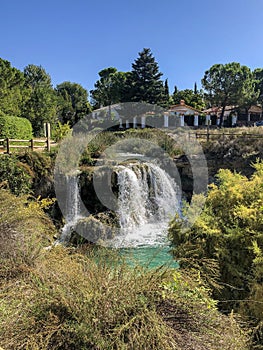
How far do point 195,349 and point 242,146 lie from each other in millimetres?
16714

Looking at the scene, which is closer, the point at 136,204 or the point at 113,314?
the point at 113,314

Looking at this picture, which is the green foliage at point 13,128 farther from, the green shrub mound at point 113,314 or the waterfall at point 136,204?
the green shrub mound at point 113,314

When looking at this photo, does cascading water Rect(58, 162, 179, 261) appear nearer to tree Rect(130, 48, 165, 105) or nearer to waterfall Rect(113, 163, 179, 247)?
waterfall Rect(113, 163, 179, 247)

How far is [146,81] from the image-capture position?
31219 mm

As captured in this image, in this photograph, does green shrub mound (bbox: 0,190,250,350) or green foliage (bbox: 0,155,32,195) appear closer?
green shrub mound (bbox: 0,190,250,350)

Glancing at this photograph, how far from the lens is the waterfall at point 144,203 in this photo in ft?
36.3

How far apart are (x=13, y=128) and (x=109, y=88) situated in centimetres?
2340

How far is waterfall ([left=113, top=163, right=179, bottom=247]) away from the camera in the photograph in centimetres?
1107

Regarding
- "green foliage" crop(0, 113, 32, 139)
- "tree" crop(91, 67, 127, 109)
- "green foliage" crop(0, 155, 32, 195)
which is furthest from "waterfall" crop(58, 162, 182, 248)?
"tree" crop(91, 67, 127, 109)

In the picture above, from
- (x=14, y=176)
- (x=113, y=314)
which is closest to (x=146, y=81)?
(x=14, y=176)

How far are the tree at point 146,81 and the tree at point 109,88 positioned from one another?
70.5 inches

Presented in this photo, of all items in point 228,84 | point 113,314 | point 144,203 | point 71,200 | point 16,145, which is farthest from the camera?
point 228,84

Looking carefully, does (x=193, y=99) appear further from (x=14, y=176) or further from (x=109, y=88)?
(x=14, y=176)

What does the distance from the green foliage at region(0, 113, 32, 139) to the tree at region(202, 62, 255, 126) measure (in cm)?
1954
